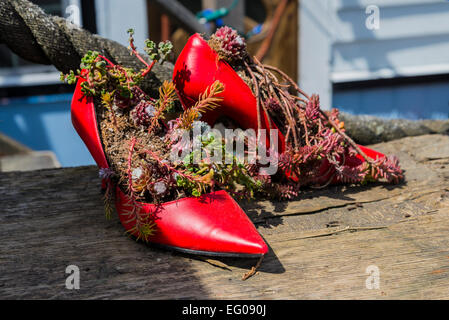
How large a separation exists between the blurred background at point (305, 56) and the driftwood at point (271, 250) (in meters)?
1.90

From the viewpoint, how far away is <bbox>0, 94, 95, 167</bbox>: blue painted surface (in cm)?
344

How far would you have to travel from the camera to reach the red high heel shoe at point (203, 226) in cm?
102

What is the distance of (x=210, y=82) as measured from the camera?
51.4 inches

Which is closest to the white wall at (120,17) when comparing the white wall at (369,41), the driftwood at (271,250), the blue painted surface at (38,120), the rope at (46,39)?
the blue painted surface at (38,120)

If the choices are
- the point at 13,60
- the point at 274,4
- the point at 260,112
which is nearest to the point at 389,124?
the point at 260,112

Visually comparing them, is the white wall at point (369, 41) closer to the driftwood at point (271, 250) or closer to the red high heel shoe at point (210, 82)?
the driftwood at point (271, 250)

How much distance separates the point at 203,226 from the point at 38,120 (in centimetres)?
286

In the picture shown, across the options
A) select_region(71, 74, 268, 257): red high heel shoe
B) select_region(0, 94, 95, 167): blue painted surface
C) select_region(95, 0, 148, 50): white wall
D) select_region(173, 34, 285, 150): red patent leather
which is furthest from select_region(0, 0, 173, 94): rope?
select_region(0, 94, 95, 167): blue painted surface

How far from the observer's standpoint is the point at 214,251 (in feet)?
3.43

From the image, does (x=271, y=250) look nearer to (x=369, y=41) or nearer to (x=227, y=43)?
(x=227, y=43)

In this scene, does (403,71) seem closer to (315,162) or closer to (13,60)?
(315,162)

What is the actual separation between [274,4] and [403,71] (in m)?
1.14

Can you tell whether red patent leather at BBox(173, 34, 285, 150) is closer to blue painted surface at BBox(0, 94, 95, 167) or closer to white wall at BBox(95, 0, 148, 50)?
white wall at BBox(95, 0, 148, 50)

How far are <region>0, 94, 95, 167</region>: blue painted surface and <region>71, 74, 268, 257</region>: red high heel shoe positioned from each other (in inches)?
98.4
